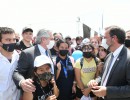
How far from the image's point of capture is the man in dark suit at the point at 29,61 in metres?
3.40

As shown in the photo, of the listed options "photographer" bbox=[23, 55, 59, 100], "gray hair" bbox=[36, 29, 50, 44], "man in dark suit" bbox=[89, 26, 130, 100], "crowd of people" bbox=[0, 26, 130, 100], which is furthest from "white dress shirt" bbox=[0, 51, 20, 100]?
"man in dark suit" bbox=[89, 26, 130, 100]

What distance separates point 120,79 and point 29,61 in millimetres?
1415

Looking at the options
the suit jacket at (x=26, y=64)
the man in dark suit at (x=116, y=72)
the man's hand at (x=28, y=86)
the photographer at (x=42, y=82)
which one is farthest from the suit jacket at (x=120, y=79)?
the suit jacket at (x=26, y=64)

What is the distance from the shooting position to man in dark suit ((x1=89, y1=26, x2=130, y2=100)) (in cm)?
357

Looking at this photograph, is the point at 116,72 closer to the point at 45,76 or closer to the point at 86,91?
the point at 45,76

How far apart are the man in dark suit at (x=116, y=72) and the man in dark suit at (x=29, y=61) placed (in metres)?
0.94

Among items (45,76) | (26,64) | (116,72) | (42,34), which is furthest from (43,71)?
(42,34)

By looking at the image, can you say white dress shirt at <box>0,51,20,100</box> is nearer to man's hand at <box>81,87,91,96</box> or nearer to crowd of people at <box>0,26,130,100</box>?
crowd of people at <box>0,26,130,100</box>

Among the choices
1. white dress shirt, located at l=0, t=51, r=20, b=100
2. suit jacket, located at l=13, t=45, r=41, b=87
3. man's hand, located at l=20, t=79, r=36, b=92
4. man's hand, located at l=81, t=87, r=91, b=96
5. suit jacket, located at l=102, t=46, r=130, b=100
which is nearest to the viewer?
man's hand, located at l=20, t=79, r=36, b=92

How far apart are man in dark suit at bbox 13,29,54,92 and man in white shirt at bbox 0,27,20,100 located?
11cm

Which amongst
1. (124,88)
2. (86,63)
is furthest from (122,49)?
(86,63)

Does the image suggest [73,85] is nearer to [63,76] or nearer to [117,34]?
[63,76]

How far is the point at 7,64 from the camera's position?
3.82 meters

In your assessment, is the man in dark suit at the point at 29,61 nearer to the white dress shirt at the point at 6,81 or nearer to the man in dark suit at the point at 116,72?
the white dress shirt at the point at 6,81
